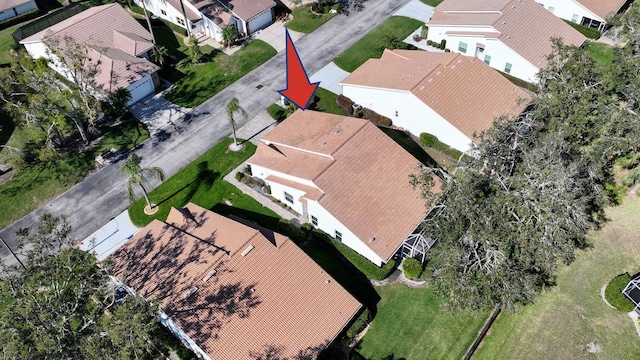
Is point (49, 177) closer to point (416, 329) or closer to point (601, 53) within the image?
point (416, 329)

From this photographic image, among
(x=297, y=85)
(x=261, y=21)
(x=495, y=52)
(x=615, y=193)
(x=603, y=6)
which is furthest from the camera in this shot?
(x=261, y=21)

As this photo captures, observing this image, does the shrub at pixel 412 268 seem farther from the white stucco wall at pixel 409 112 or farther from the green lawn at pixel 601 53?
the green lawn at pixel 601 53

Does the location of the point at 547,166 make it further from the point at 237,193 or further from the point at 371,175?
the point at 237,193

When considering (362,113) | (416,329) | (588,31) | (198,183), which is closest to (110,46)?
(198,183)

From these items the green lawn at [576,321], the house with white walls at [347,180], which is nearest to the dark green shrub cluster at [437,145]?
the house with white walls at [347,180]

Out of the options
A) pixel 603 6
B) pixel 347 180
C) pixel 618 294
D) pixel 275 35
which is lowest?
pixel 618 294
